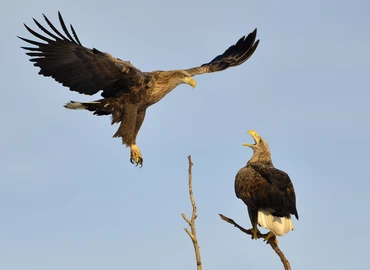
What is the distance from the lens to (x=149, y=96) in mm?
10516

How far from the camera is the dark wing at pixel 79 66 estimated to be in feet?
33.7

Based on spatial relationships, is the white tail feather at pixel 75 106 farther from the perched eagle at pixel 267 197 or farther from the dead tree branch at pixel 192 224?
the dead tree branch at pixel 192 224

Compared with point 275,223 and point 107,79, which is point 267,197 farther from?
point 107,79

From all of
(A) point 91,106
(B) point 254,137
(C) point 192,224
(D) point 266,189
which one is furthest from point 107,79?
(C) point 192,224

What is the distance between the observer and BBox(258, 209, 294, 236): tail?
795 cm

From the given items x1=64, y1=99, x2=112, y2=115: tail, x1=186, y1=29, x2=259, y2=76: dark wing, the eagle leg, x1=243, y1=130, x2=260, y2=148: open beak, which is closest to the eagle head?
x1=243, y1=130, x2=260, y2=148: open beak

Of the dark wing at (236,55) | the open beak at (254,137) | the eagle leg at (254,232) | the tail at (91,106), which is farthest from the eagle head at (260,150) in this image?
the dark wing at (236,55)

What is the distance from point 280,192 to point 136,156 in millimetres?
2638

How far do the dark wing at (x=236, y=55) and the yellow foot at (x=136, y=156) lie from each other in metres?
2.32

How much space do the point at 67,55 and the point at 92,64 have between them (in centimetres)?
33

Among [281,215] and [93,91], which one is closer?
[281,215]

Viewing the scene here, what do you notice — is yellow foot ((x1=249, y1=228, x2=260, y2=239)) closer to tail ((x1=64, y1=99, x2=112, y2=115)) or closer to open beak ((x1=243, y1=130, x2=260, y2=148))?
open beak ((x1=243, y1=130, x2=260, y2=148))

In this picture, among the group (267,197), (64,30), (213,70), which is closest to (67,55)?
(64,30)

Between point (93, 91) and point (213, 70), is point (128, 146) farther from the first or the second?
point (213, 70)
